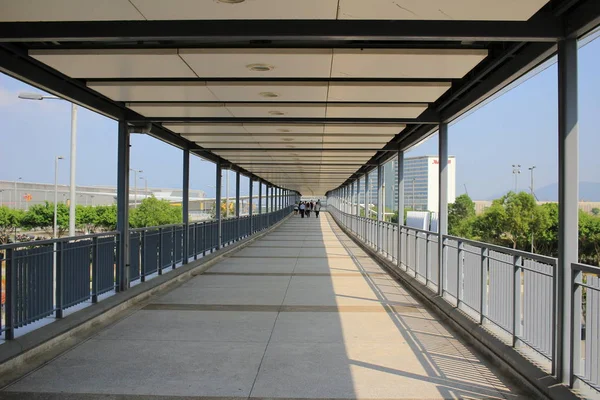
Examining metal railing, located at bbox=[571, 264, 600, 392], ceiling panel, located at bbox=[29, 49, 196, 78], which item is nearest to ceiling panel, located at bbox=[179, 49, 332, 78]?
ceiling panel, located at bbox=[29, 49, 196, 78]

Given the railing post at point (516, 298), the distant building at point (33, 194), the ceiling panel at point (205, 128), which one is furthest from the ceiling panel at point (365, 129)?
the distant building at point (33, 194)

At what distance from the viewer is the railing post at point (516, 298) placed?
5379 millimetres

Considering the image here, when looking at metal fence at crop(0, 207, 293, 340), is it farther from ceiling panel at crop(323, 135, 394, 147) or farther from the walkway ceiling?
ceiling panel at crop(323, 135, 394, 147)

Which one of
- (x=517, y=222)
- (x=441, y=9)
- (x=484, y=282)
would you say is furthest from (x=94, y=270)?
(x=517, y=222)

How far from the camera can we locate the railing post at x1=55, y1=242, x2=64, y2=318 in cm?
663

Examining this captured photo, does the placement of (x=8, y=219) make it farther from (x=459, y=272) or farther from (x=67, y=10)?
(x=67, y=10)

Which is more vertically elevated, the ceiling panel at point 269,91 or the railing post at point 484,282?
the ceiling panel at point 269,91

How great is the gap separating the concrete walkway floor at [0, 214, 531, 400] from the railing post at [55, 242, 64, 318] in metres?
0.56

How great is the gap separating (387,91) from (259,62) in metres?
2.12

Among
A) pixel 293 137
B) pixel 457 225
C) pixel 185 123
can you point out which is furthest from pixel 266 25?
pixel 457 225

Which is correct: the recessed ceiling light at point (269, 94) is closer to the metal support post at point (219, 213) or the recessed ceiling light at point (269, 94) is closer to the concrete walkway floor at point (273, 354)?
the concrete walkway floor at point (273, 354)

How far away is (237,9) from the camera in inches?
177

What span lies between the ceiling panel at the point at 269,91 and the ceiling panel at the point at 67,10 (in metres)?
2.68

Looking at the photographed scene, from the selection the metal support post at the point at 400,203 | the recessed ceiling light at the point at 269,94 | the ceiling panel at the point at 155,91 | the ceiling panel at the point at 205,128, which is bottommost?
the metal support post at the point at 400,203
